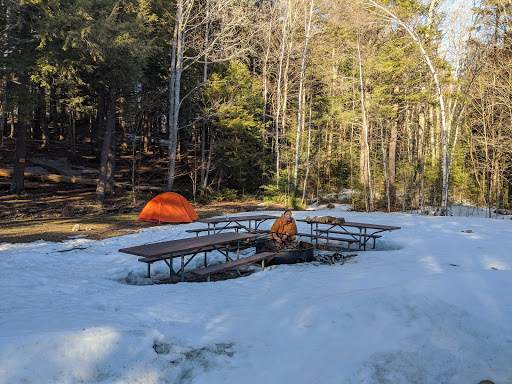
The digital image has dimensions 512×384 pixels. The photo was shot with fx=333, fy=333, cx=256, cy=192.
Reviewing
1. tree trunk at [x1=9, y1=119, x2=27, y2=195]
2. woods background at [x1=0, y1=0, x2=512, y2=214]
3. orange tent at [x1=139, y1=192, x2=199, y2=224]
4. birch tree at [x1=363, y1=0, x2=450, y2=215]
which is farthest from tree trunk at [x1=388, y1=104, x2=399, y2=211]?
tree trunk at [x1=9, y1=119, x2=27, y2=195]

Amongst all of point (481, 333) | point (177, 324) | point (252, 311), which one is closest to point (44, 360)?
point (177, 324)

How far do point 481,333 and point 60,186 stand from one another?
22.9 m

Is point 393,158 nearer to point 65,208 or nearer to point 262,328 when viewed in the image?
point 262,328

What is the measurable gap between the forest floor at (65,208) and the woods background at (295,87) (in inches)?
44.8

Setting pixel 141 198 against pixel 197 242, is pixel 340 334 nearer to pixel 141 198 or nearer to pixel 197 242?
pixel 197 242

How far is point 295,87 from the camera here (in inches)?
999

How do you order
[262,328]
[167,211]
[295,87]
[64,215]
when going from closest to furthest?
[262,328]
[167,211]
[64,215]
[295,87]

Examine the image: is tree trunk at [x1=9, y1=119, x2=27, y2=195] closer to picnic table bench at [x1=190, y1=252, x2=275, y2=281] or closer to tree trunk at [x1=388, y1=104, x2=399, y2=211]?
picnic table bench at [x1=190, y1=252, x2=275, y2=281]

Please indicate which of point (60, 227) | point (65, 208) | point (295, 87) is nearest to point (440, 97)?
point (295, 87)

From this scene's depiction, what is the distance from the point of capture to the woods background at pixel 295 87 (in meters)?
14.1

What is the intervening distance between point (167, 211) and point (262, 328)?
9729mm

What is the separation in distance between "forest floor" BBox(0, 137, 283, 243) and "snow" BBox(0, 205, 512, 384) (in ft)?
15.0

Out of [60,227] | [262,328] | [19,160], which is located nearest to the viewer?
[262,328]

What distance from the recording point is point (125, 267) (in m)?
6.79
